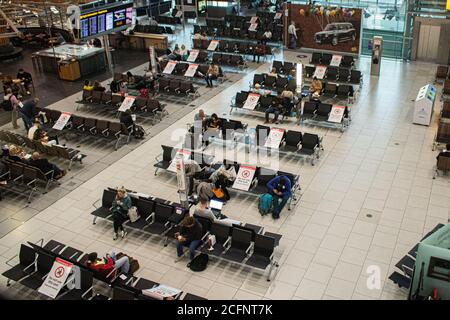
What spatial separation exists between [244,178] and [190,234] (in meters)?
3.08

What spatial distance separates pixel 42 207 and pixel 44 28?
2209cm

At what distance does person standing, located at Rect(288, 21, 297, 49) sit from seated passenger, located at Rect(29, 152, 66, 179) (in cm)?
1613

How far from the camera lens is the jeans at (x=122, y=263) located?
1021cm

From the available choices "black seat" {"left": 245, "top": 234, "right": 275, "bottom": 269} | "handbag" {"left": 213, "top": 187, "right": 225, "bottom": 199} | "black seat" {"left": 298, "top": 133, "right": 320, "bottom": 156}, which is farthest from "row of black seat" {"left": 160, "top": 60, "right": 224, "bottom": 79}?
"black seat" {"left": 245, "top": 234, "right": 275, "bottom": 269}

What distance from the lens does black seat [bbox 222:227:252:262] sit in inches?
416

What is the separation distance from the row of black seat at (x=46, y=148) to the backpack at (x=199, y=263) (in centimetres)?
642

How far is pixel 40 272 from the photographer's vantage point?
10297 millimetres

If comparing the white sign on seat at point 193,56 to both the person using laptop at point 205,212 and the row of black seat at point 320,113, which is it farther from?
the person using laptop at point 205,212

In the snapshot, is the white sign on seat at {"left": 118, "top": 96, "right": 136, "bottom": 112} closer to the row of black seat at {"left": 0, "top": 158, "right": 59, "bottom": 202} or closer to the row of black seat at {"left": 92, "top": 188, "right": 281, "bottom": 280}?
the row of black seat at {"left": 0, "top": 158, "right": 59, "bottom": 202}

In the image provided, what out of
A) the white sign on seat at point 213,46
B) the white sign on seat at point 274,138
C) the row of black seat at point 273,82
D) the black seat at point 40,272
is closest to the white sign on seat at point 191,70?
the row of black seat at point 273,82

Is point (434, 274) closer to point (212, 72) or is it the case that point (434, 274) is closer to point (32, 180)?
point (32, 180)

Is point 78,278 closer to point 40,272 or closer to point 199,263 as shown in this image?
point 40,272

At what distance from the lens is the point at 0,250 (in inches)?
465

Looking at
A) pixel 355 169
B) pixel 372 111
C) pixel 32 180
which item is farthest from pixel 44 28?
pixel 355 169
